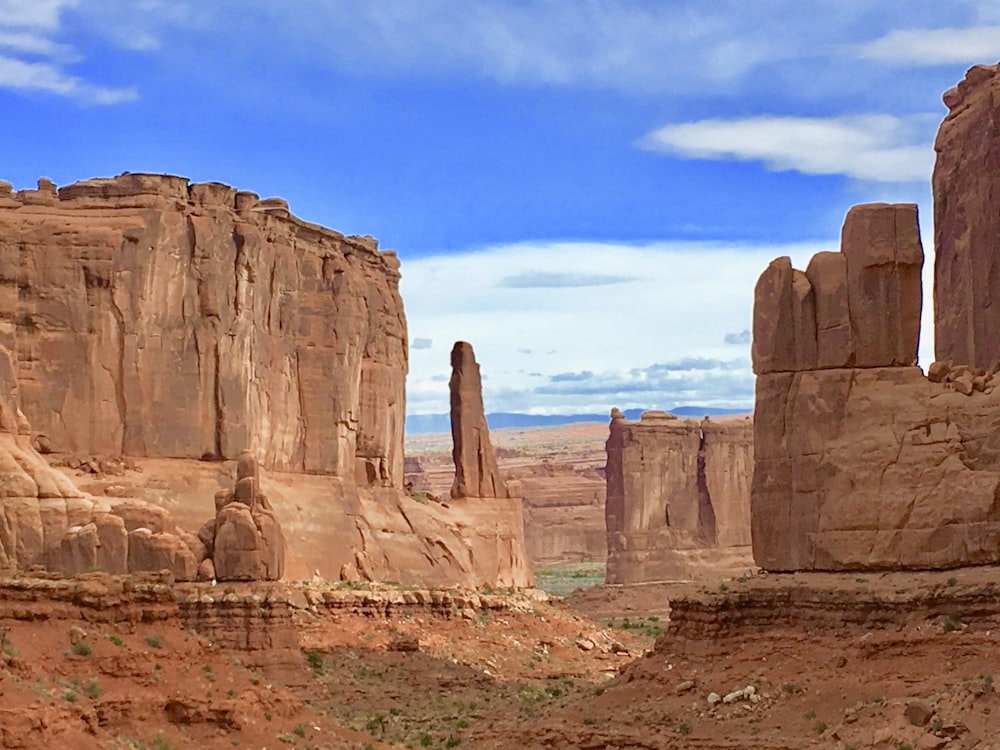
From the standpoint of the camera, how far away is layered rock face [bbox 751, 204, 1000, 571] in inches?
1586

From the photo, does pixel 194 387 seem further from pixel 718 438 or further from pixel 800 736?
pixel 718 438

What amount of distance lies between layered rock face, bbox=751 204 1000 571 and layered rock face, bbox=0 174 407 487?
2589 centimetres

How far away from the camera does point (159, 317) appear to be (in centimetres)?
6469

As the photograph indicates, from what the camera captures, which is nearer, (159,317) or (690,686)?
(690,686)

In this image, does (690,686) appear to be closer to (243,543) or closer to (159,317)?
(243,543)

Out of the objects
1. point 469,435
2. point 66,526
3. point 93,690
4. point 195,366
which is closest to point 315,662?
point 66,526

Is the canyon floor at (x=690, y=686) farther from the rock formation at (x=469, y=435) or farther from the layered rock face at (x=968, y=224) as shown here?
the rock formation at (x=469, y=435)

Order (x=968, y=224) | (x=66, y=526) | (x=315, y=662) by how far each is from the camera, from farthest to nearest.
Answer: (x=315, y=662)
(x=968, y=224)
(x=66, y=526)

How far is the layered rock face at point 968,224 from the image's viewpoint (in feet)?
180

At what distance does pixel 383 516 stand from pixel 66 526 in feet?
71.3

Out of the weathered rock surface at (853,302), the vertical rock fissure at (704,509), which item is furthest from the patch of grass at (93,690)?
the vertical rock fissure at (704,509)

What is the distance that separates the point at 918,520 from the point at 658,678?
5.95 metres

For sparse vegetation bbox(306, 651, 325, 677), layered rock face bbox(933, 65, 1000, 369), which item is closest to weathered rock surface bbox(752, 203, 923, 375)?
layered rock face bbox(933, 65, 1000, 369)

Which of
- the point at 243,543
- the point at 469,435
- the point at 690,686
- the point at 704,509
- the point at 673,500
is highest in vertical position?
the point at 469,435
